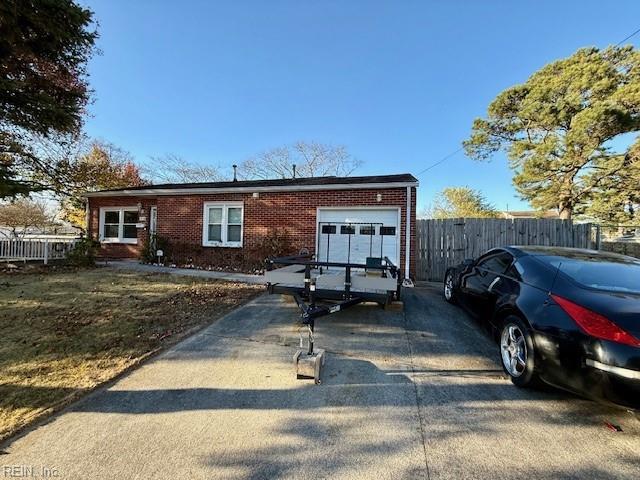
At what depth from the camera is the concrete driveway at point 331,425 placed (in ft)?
6.62

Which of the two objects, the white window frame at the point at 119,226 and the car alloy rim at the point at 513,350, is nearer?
the car alloy rim at the point at 513,350

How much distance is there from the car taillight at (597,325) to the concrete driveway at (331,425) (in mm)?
753

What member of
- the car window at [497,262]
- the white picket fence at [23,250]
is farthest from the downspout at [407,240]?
the white picket fence at [23,250]

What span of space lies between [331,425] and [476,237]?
8.31 metres

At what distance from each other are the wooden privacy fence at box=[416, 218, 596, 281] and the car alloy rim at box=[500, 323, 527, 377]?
6.15 metres

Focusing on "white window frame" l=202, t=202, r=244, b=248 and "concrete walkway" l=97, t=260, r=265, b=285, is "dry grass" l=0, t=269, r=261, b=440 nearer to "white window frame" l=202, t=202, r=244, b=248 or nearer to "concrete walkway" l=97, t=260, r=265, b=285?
"concrete walkway" l=97, t=260, r=265, b=285

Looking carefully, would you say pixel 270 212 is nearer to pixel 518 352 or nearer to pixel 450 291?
pixel 450 291

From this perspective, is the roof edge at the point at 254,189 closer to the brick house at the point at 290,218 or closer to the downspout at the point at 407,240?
the brick house at the point at 290,218

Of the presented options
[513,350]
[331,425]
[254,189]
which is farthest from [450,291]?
[254,189]

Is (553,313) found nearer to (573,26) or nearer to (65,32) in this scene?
(573,26)

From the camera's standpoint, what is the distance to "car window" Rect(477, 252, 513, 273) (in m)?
4.22

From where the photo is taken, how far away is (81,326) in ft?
15.8

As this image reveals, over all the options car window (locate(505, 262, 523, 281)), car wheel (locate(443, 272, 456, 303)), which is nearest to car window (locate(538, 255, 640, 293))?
car window (locate(505, 262, 523, 281))

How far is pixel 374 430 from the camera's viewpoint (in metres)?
2.41
